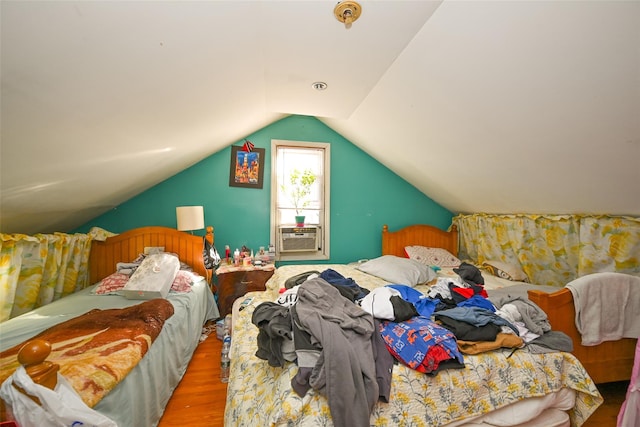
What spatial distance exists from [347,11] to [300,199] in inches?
91.3

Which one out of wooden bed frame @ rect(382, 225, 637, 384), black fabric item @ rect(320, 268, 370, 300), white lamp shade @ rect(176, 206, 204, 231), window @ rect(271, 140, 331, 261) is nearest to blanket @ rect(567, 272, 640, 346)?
wooden bed frame @ rect(382, 225, 637, 384)

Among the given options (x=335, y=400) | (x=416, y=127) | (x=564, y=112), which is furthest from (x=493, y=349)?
(x=416, y=127)

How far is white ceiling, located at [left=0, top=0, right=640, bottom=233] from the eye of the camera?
0.94 meters

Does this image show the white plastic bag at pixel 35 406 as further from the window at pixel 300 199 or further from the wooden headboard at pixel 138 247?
the window at pixel 300 199

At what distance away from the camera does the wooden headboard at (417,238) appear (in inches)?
137

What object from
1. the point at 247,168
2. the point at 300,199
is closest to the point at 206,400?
the point at 300,199

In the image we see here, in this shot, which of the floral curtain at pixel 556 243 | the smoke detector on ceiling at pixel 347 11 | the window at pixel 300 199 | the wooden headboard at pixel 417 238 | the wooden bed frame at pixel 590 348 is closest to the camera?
the smoke detector on ceiling at pixel 347 11

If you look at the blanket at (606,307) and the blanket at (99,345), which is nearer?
the blanket at (99,345)

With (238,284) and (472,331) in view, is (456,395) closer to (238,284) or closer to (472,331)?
(472,331)

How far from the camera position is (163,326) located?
1739 mm

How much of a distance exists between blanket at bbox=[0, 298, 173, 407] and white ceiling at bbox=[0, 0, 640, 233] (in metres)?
0.88

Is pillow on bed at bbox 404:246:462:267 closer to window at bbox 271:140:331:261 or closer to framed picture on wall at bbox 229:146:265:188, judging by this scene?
window at bbox 271:140:331:261

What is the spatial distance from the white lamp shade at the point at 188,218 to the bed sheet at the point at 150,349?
0.63m

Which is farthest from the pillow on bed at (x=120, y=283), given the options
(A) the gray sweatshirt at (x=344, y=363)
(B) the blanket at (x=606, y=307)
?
(B) the blanket at (x=606, y=307)
